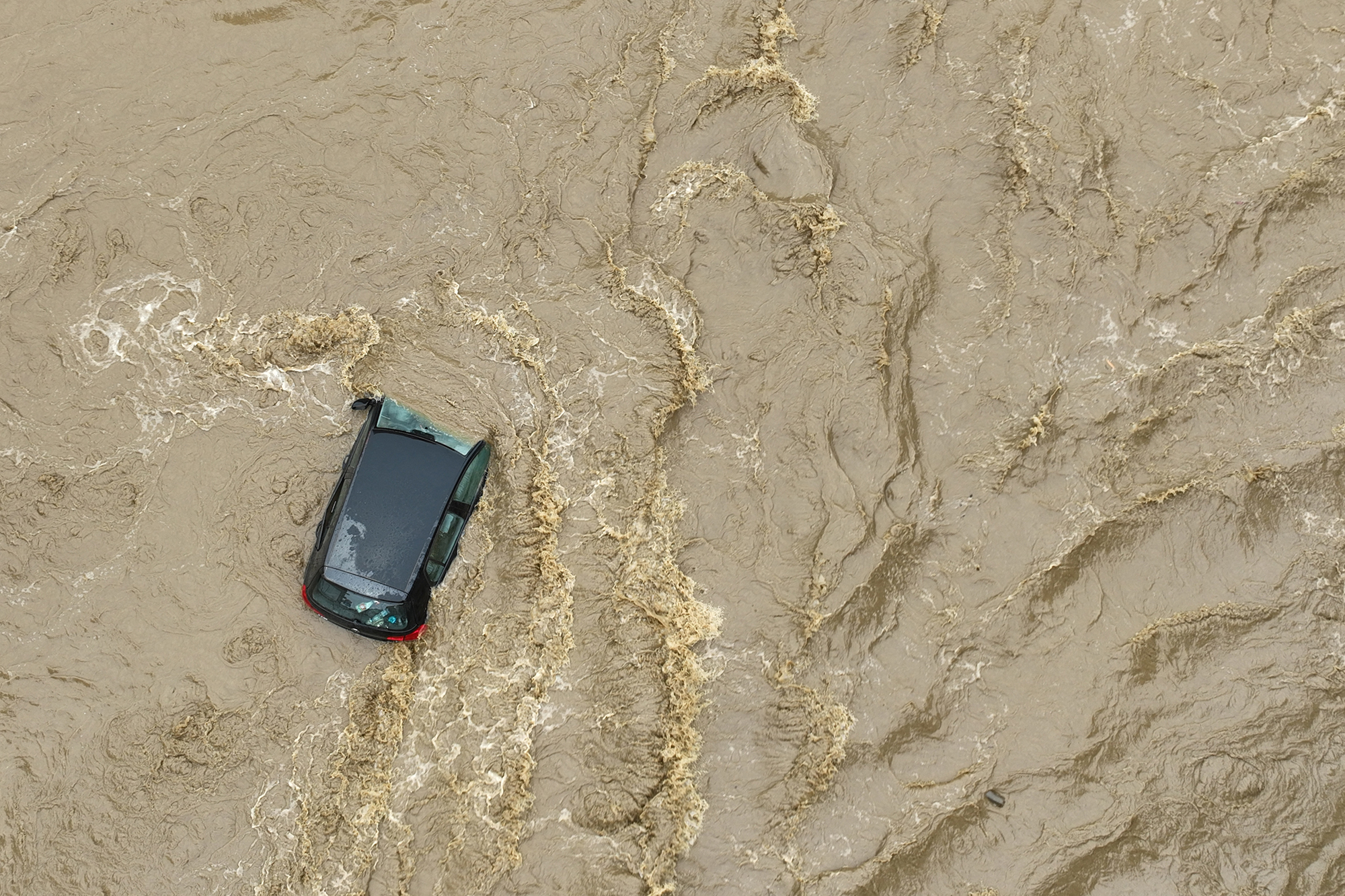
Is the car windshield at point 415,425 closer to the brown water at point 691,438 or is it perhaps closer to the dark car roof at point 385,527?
the dark car roof at point 385,527

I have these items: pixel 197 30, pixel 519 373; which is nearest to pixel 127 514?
pixel 519 373

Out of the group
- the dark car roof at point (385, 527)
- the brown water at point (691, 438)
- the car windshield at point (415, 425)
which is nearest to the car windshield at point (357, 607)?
the dark car roof at point (385, 527)

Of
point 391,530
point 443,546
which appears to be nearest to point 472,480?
point 443,546

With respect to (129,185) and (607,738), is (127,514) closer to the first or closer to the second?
(129,185)

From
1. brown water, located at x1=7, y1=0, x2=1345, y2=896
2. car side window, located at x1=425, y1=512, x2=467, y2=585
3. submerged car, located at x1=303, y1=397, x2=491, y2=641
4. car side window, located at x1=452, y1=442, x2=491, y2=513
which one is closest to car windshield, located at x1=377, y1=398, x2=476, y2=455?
submerged car, located at x1=303, y1=397, x2=491, y2=641

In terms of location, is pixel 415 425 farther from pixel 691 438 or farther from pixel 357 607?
pixel 691 438

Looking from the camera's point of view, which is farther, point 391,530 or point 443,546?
point 443,546

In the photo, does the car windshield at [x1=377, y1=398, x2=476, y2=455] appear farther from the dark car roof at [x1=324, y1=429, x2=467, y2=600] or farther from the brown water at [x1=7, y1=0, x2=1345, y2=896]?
the brown water at [x1=7, y1=0, x2=1345, y2=896]
